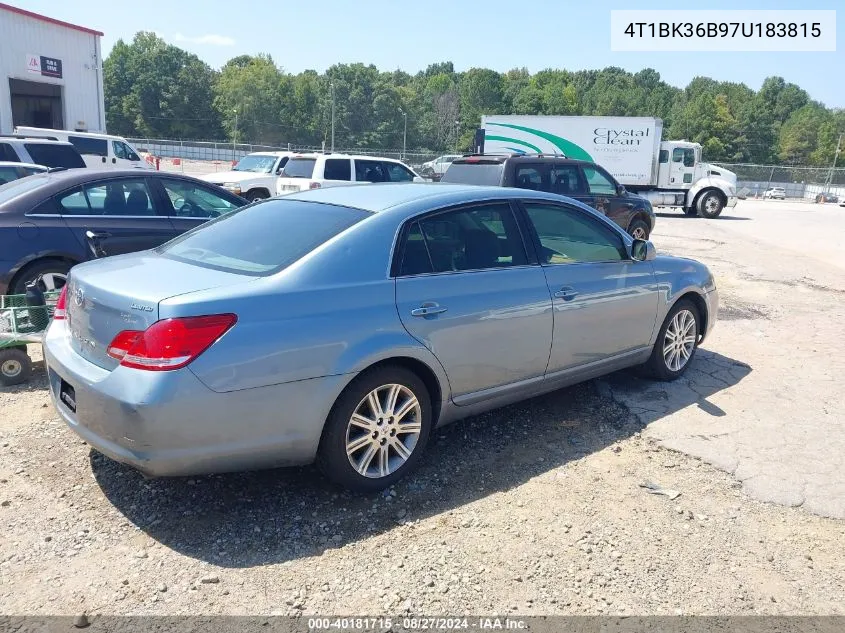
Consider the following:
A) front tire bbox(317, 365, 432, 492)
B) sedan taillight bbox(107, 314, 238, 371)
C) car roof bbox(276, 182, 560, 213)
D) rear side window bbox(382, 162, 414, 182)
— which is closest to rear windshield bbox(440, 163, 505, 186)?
rear side window bbox(382, 162, 414, 182)

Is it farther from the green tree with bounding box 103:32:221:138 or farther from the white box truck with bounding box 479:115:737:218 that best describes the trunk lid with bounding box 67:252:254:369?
the green tree with bounding box 103:32:221:138

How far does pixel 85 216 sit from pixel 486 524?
495 cm

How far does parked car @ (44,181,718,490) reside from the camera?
9.57 ft

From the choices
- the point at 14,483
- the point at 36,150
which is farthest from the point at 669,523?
the point at 36,150

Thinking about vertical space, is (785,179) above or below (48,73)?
below

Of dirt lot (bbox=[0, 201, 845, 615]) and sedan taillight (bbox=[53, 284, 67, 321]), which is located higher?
sedan taillight (bbox=[53, 284, 67, 321])

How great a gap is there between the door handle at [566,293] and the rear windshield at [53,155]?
12.5m

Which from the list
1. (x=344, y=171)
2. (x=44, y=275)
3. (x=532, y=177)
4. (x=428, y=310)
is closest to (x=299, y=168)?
(x=344, y=171)

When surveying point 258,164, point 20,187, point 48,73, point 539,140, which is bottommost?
point 20,187

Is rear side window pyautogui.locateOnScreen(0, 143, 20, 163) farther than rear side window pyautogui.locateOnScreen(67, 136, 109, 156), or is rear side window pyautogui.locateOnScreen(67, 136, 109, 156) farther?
rear side window pyautogui.locateOnScreen(67, 136, 109, 156)

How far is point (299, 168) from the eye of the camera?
1483 cm

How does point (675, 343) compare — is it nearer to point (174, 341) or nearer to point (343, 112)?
point (174, 341)

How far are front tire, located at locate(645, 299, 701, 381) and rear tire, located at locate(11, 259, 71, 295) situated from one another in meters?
5.20

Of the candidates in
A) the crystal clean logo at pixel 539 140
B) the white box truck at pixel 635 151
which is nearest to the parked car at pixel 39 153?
the white box truck at pixel 635 151
